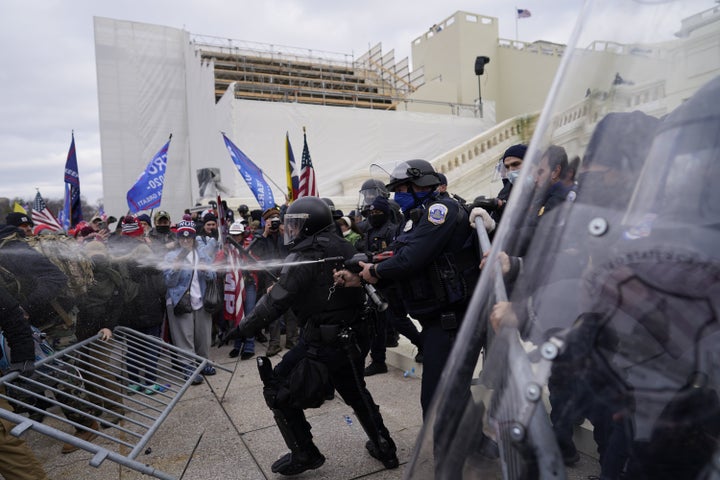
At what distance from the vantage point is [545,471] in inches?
36.2

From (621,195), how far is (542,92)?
88.8 ft

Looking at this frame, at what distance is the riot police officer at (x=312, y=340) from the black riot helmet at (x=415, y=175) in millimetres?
560

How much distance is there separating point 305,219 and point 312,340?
78 cm

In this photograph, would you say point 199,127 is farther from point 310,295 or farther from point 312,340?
point 312,340

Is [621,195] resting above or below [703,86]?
below

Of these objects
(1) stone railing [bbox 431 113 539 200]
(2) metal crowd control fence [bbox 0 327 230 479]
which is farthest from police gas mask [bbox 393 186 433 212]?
(1) stone railing [bbox 431 113 539 200]

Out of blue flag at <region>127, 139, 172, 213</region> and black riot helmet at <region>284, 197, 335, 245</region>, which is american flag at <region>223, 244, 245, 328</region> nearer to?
black riot helmet at <region>284, 197, 335, 245</region>

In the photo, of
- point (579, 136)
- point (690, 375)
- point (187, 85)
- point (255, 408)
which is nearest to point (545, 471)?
point (690, 375)

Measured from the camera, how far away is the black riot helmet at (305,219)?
3.17 metres

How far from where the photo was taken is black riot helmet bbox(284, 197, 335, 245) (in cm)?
317

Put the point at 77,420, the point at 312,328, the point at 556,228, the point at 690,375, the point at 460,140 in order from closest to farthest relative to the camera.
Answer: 1. the point at 690,375
2. the point at 556,228
3. the point at 312,328
4. the point at 77,420
5. the point at 460,140

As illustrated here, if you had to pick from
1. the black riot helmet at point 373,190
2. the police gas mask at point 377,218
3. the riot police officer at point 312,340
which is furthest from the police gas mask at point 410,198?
the black riot helmet at point 373,190

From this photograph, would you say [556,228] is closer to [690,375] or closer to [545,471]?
[690,375]

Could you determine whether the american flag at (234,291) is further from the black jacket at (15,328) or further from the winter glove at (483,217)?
the winter glove at (483,217)
